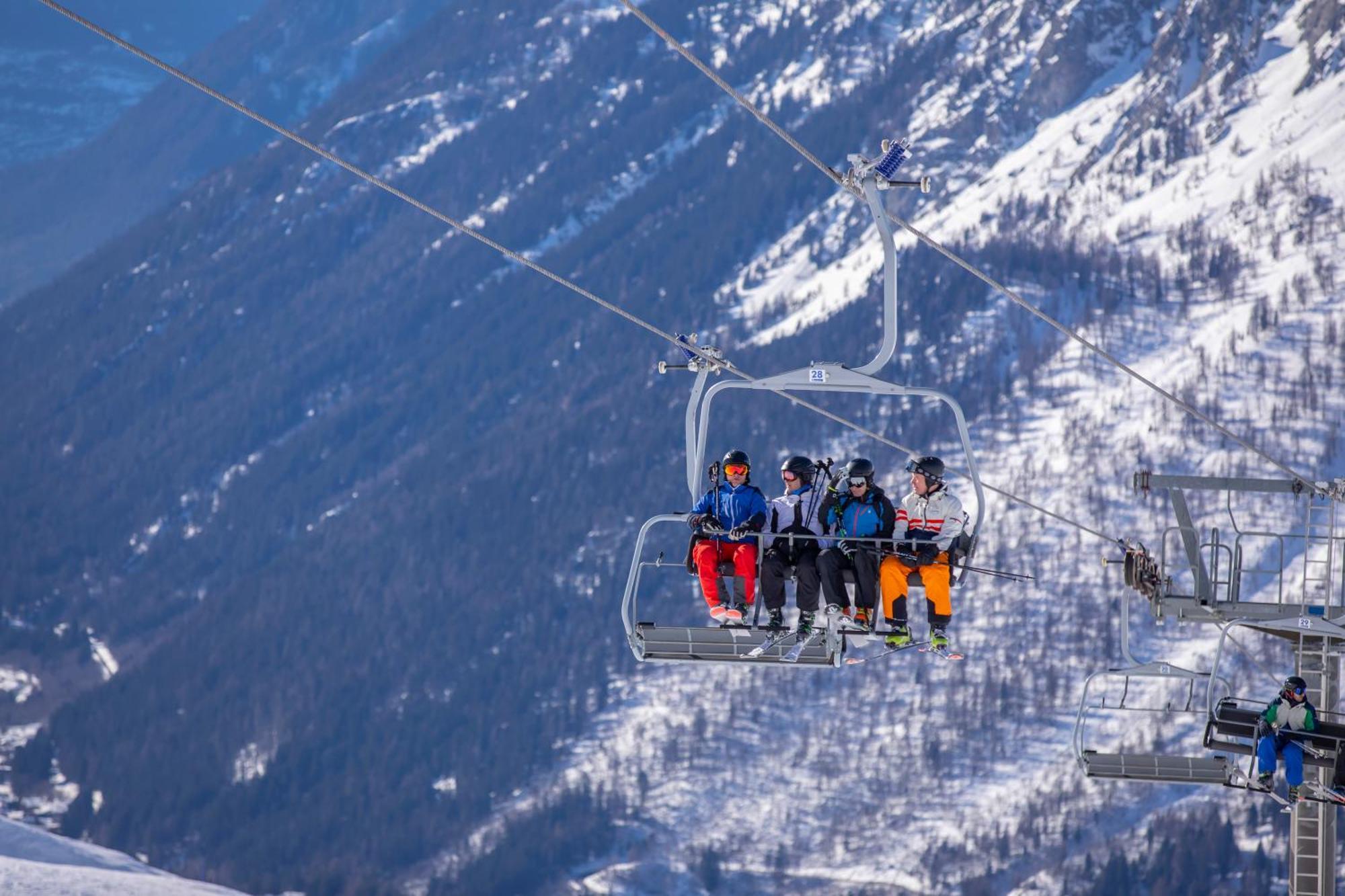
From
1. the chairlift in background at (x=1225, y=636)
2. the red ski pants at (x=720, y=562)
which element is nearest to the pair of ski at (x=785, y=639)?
the red ski pants at (x=720, y=562)

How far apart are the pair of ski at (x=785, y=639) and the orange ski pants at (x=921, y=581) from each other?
0.70 m

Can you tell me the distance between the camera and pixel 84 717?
195 meters

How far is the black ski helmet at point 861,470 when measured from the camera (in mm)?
19828

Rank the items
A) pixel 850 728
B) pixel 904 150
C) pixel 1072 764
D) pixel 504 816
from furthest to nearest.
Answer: pixel 504 816 < pixel 850 728 < pixel 1072 764 < pixel 904 150

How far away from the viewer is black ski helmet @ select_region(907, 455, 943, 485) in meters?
20.1

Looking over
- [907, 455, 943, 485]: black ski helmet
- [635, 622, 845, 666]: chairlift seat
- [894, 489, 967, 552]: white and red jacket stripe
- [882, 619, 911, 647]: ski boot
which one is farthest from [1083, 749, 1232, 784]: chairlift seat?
[635, 622, 845, 666]: chairlift seat

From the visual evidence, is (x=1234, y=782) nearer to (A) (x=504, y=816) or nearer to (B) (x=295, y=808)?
(A) (x=504, y=816)

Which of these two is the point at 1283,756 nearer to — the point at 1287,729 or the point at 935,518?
the point at 1287,729

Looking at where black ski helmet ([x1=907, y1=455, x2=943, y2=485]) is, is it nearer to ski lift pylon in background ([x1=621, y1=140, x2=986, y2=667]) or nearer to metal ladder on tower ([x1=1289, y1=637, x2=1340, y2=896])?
ski lift pylon in background ([x1=621, y1=140, x2=986, y2=667])

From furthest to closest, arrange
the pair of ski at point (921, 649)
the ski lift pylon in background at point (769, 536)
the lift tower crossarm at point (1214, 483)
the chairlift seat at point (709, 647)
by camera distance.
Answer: the lift tower crossarm at point (1214, 483), the pair of ski at point (921, 649), the chairlift seat at point (709, 647), the ski lift pylon in background at point (769, 536)

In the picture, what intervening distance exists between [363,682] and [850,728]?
184 feet

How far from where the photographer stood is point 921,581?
2008 cm

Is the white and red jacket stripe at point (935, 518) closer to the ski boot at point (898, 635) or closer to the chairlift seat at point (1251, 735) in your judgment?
the ski boot at point (898, 635)

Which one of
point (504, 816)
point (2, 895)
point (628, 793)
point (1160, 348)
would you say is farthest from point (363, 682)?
point (2, 895)
